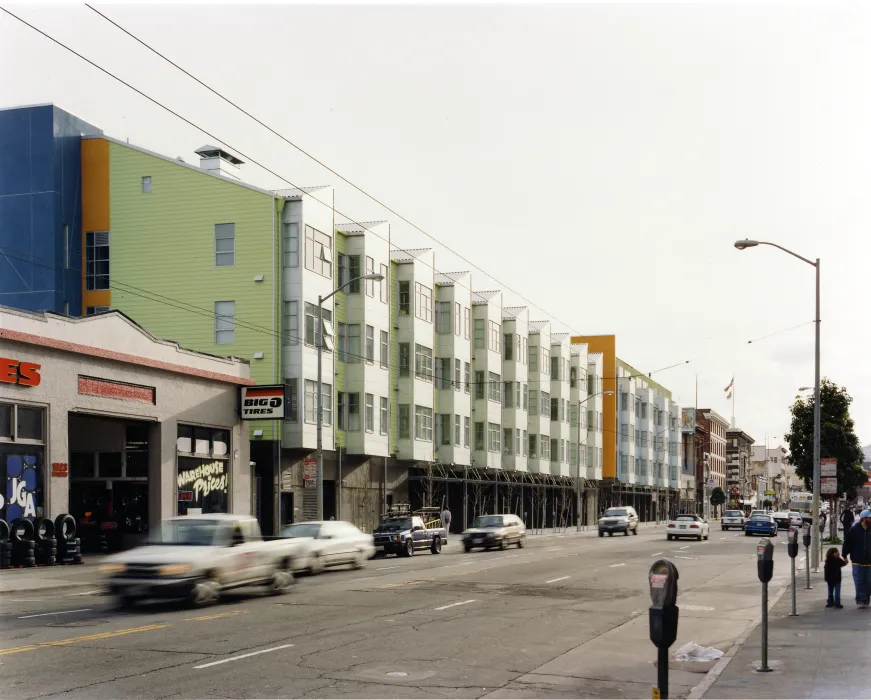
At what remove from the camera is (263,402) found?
39.3 metres

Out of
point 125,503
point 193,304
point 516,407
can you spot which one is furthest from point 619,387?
point 125,503

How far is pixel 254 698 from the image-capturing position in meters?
10.5

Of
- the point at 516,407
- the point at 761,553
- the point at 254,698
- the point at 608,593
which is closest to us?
the point at 254,698

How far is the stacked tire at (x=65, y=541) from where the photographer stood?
30.2m

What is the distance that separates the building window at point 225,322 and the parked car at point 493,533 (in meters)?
12.5

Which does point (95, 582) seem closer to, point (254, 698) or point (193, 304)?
point (254, 698)

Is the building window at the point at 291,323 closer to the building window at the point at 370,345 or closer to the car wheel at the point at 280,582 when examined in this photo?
the building window at the point at 370,345

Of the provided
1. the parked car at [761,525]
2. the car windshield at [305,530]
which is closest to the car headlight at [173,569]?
the car windshield at [305,530]

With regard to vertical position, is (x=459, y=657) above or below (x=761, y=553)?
below

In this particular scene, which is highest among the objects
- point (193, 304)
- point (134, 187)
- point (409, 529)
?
point (134, 187)

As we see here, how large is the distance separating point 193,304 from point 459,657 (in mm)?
32893

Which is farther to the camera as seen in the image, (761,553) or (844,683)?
(761,553)

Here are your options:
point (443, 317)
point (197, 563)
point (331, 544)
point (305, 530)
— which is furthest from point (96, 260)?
point (197, 563)

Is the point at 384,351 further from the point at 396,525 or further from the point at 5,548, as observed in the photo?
the point at 5,548
